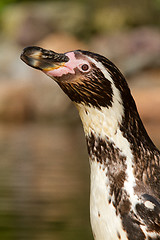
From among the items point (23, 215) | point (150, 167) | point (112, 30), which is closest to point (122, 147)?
point (150, 167)

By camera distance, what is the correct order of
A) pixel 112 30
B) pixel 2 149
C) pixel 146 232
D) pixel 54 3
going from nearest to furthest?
pixel 146 232 < pixel 2 149 < pixel 112 30 < pixel 54 3

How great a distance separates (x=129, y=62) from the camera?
19.3 meters

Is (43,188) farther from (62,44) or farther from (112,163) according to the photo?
(62,44)

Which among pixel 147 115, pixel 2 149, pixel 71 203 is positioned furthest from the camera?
pixel 147 115

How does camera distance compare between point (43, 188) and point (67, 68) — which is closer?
point (67, 68)

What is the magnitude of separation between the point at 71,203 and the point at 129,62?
518 inches

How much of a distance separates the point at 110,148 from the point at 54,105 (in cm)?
1445

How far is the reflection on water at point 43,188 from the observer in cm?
548

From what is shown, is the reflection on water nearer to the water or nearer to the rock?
the water

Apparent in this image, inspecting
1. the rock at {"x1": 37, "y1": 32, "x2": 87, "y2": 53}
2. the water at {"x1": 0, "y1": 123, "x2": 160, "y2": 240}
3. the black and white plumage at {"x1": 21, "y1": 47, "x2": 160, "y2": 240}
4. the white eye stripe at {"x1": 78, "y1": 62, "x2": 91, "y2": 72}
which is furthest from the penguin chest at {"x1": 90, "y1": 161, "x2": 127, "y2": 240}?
the rock at {"x1": 37, "y1": 32, "x2": 87, "y2": 53}

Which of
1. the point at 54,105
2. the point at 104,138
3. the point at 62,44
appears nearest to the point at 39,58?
the point at 104,138

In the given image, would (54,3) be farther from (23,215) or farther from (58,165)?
(23,215)

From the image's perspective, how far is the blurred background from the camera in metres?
6.12

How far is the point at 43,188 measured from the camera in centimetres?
729
